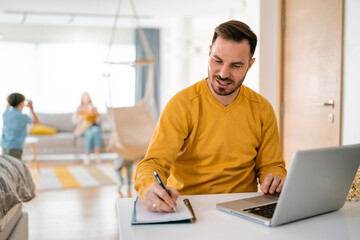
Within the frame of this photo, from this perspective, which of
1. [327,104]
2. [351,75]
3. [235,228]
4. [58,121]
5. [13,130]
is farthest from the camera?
[58,121]

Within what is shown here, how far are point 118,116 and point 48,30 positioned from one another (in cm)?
395

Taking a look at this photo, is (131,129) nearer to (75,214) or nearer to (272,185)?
(75,214)

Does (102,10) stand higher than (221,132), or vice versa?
(102,10)

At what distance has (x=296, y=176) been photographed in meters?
0.92

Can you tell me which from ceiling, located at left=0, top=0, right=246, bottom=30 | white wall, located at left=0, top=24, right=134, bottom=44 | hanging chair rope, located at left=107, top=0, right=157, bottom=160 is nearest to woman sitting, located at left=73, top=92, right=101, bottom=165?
ceiling, located at left=0, top=0, right=246, bottom=30

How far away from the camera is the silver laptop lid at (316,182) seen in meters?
0.92

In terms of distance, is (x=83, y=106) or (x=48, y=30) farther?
(x=48, y=30)

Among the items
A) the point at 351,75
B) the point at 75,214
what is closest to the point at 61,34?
the point at 75,214

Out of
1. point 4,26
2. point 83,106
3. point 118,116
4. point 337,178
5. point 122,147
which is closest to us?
point 337,178

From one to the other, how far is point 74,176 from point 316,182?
4726 millimetres

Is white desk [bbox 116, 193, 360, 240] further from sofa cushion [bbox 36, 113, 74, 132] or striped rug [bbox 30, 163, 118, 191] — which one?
sofa cushion [bbox 36, 113, 74, 132]

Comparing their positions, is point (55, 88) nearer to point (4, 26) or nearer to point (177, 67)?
point (4, 26)

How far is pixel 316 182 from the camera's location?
990mm

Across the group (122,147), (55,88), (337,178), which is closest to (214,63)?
(337,178)
